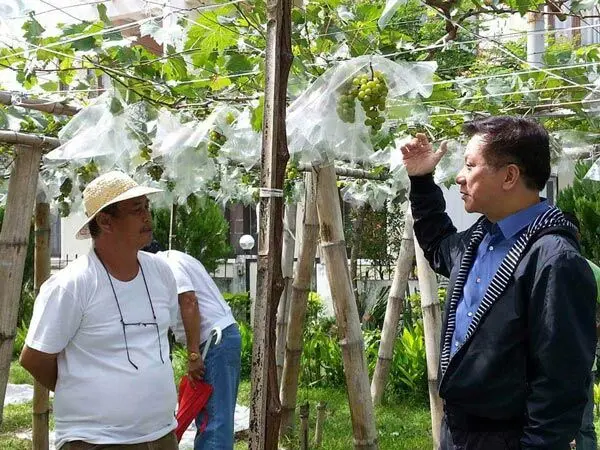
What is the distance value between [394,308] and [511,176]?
441 cm

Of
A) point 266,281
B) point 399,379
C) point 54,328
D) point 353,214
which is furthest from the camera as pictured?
point 353,214

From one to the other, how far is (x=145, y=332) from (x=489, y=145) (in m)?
1.20

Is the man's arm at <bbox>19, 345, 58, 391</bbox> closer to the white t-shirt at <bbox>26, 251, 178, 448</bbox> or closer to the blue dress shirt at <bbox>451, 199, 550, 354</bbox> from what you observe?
the white t-shirt at <bbox>26, 251, 178, 448</bbox>

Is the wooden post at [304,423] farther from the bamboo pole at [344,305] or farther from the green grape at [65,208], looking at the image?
the green grape at [65,208]

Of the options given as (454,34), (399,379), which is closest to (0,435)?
(399,379)

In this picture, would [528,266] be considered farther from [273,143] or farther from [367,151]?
[367,151]

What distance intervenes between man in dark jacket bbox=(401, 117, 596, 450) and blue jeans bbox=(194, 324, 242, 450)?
73.0 inches

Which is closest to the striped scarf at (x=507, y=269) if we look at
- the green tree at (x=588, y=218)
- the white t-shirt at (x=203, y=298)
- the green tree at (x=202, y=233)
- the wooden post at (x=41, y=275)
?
the white t-shirt at (x=203, y=298)

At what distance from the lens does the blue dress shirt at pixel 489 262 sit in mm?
2232

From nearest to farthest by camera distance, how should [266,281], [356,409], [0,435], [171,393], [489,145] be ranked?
[266,281] < [489,145] < [171,393] < [356,409] < [0,435]

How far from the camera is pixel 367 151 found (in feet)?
11.2

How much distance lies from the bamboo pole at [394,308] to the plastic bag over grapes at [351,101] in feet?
8.44

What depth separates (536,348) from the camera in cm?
205

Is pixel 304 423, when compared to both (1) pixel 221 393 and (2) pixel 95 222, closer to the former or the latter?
(1) pixel 221 393
